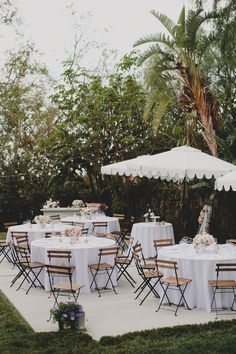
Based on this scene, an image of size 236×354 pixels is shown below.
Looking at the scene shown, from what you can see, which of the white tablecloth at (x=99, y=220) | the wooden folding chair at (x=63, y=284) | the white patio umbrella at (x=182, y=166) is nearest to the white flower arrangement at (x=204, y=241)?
the white patio umbrella at (x=182, y=166)

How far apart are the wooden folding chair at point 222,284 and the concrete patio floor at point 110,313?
31 cm

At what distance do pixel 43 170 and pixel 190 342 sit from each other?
54.9 ft

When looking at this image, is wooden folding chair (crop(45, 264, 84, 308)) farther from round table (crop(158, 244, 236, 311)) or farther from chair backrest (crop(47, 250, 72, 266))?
round table (crop(158, 244, 236, 311))

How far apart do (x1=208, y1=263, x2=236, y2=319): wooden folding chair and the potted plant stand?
7.79ft

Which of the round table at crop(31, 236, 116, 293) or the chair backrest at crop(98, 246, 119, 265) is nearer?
the chair backrest at crop(98, 246, 119, 265)

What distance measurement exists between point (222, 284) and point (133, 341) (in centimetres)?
224

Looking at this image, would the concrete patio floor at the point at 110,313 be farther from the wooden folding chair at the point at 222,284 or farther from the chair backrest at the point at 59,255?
the chair backrest at the point at 59,255

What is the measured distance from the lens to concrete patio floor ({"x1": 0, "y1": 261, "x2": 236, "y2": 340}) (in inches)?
321

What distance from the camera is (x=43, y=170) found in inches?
910

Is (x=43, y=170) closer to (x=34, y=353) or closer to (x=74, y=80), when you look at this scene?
(x=74, y=80)

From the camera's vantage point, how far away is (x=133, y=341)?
7.27m

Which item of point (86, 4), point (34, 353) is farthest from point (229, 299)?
point (86, 4)

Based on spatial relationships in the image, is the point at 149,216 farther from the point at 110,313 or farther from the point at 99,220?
the point at 110,313

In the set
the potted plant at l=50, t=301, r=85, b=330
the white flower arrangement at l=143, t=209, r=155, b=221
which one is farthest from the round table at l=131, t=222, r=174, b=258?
the potted plant at l=50, t=301, r=85, b=330
